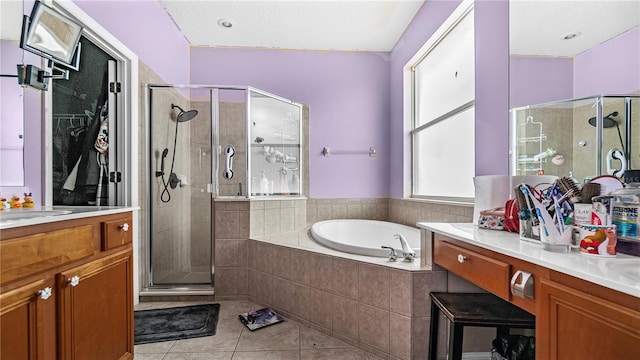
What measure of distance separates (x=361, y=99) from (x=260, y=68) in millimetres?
1256

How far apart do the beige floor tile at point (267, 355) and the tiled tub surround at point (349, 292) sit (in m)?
0.28

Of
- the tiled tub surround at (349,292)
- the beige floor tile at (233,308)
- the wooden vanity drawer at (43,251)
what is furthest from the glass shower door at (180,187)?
the wooden vanity drawer at (43,251)

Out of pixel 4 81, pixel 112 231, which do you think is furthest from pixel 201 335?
pixel 4 81

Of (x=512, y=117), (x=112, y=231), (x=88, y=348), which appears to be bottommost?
(x=88, y=348)

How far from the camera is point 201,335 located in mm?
1805

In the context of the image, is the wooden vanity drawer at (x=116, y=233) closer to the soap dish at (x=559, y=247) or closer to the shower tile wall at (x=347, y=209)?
the soap dish at (x=559, y=247)

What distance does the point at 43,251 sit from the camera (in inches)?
37.3

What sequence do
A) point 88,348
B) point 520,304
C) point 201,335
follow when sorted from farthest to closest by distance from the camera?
point 201,335
point 88,348
point 520,304

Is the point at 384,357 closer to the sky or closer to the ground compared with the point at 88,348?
closer to the ground

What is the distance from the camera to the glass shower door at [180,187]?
2443 mm

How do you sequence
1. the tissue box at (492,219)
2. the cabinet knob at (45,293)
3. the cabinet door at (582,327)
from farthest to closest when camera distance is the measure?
the tissue box at (492,219) < the cabinet knob at (45,293) < the cabinet door at (582,327)

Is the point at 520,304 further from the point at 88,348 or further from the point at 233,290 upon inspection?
the point at 233,290

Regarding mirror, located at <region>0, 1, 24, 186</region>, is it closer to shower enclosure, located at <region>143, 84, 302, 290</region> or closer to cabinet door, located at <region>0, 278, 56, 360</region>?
A: cabinet door, located at <region>0, 278, 56, 360</region>

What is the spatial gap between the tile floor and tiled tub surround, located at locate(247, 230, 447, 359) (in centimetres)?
7
